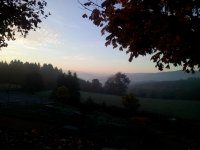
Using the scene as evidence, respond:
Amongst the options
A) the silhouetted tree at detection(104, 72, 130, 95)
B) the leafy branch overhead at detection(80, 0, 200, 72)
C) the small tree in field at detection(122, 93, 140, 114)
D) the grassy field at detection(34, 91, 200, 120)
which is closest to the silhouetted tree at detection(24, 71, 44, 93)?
the grassy field at detection(34, 91, 200, 120)

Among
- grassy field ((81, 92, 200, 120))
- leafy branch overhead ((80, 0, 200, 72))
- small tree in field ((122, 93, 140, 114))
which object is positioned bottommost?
grassy field ((81, 92, 200, 120))

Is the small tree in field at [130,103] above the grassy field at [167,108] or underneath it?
above

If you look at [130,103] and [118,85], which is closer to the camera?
[130,103]

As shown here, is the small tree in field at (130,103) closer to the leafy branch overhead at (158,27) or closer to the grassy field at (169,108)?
the grassy field at (169,108)

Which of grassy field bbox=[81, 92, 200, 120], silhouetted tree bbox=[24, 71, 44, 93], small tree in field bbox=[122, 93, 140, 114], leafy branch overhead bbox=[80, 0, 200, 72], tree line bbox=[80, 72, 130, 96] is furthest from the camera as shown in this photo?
tree line bbox=[80, 72, 130, 96]

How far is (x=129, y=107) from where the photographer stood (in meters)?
60.3

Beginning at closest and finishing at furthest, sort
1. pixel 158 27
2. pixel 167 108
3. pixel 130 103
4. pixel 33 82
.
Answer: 1. pixel 158 27
2. pixel 130 103
3. pixel 167 108
4. pixel 33 82

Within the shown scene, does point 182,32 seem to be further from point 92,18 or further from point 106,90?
point 106,90

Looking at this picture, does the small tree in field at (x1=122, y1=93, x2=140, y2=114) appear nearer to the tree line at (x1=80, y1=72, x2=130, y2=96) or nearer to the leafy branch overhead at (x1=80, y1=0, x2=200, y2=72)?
the leafy branch overhead at (x1=80, y1=0, x2=200, y2=72)

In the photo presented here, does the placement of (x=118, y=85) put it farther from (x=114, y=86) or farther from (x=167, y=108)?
(x=167, y=108)

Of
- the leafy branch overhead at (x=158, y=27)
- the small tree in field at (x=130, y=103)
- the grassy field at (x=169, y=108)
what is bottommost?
the grassy field at (x=169, y=108)

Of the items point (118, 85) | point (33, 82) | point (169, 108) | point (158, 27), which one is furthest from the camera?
point (118, 85)

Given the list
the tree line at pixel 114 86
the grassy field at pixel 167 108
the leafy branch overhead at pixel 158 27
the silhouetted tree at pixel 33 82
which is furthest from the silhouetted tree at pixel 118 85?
the leafy branch overhead at pixel 158 27

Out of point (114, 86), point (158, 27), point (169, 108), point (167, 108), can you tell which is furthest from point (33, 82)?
point (158, 27)
